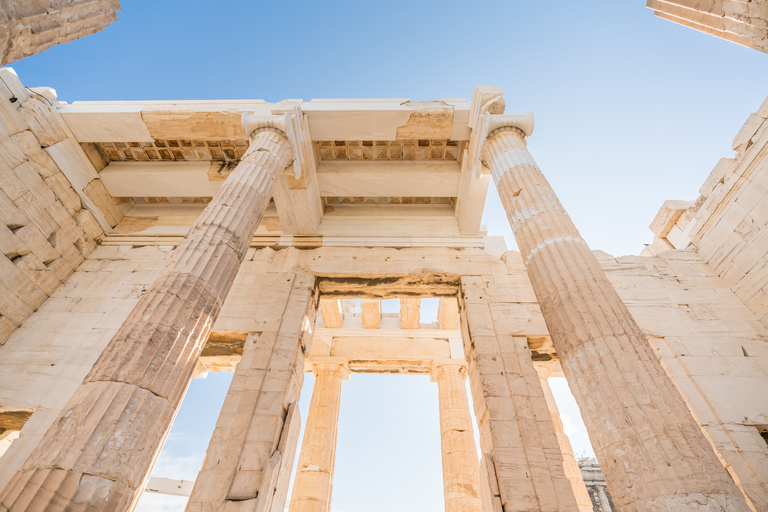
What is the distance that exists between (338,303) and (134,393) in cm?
963

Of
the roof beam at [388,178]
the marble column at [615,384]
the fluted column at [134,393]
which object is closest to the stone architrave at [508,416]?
the marble column at [615,384]

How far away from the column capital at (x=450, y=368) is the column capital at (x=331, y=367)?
303cm

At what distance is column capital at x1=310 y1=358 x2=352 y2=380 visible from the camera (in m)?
12.6

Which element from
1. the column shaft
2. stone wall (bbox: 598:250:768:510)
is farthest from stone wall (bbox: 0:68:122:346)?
the column shaft

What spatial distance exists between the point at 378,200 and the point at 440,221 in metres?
2.10

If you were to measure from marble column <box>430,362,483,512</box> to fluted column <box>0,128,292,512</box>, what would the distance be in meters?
8.06

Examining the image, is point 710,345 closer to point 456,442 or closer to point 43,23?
point 456,442

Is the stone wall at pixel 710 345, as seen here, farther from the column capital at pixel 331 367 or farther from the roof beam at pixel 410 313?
the column capital at pixel 331 367

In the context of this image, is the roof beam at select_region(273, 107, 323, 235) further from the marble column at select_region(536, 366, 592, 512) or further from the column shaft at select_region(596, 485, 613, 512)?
the column shaft at select_region(596, 485, 613, 512)

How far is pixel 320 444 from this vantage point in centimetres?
1103

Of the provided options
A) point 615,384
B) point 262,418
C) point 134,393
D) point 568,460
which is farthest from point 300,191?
point 568,460

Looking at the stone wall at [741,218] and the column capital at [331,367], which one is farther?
the column capital at [331,367]

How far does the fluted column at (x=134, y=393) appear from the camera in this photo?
342 cm

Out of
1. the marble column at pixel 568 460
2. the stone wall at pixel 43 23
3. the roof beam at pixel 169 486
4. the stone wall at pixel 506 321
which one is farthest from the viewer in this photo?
the roof beam at pixel 169 486
